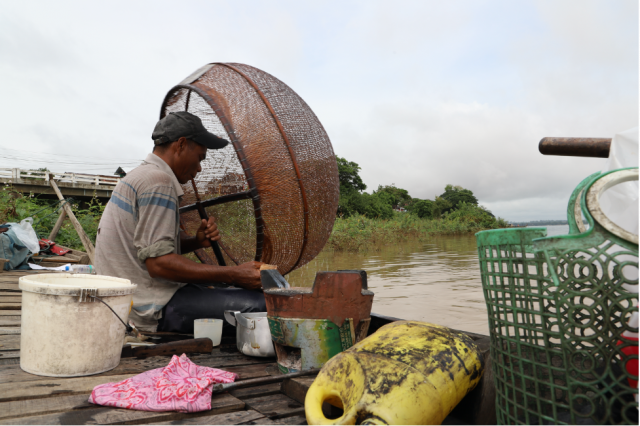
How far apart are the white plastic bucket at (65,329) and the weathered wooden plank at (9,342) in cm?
52

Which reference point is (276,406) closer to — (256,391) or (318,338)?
(256,391)

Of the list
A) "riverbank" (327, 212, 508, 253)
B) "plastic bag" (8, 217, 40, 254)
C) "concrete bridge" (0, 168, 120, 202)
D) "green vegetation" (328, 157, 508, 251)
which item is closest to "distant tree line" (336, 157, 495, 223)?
"green vegetation" (328, 157, 508, 251)

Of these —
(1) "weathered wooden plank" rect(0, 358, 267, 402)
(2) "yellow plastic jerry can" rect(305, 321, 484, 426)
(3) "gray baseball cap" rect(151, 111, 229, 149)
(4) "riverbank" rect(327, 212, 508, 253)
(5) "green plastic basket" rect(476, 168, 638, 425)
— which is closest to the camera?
(5) "green plastic basket" rect(476, 168, 638, 425)

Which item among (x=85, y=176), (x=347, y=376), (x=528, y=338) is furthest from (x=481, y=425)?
Result: (x=85, y=176)

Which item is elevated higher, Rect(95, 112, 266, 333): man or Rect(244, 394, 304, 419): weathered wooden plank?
Rect(95, 112, 266, 333): man

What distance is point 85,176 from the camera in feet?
90.3

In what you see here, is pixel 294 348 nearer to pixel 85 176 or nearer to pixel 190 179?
pixel 190 179

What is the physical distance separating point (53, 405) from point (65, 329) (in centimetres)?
43

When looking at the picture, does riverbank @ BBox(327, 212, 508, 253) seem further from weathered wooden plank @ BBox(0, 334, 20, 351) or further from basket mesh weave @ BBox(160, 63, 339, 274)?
weathered wooden plank @ BBox(0, 334, 20, 351)

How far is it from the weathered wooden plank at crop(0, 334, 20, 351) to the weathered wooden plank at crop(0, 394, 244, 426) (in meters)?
1.16

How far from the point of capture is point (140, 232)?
263 cm

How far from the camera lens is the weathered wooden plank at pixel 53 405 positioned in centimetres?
148

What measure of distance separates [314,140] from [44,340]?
182 cm

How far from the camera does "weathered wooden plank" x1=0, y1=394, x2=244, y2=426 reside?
1.42 meters
